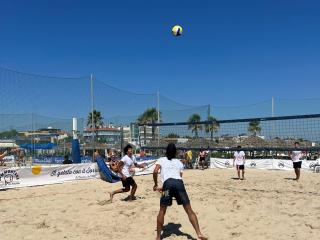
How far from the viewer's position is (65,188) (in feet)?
41.9

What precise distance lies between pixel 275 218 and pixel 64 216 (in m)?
4.01

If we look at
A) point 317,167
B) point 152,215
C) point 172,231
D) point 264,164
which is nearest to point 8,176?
point 152,215

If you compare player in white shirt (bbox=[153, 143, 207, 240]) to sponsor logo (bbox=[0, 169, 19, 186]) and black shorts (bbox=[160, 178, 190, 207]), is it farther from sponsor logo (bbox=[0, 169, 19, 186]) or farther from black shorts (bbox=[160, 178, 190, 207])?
sponsor logo (bbox=[0, 169, 19, 186])

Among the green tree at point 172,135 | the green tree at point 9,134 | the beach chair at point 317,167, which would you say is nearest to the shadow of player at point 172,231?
the green tree at point 172,135

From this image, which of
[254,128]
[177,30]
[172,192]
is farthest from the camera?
[254,128]

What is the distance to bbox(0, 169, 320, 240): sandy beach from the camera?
7051 millimetres

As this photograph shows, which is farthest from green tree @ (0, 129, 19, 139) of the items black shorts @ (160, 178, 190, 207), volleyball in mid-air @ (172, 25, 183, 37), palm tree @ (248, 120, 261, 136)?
black shorts @ (160, 178, 190, 207)

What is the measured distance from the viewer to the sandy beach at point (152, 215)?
7.05 metres

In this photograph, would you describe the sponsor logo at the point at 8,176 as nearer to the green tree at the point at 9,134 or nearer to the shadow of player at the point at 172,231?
the shadow of player at the point at 172,231

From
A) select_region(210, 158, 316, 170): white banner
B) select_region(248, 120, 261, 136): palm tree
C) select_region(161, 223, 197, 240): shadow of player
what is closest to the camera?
select_region(161, 223, 197, 240): shadow of player

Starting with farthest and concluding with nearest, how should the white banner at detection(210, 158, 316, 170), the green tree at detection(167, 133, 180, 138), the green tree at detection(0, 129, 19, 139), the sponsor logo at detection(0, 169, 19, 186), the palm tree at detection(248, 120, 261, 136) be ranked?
the white banner at detection(210, 158, 316, 170) → the green tree at detection(0, 129, 19, 139) → the green tree at detection(167, 133, 180, 138) → the palm tree at detection(248, 120, 261, 136) → the sponsor logo at detection(0, 169, 19, 186)

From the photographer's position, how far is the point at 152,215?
8.20 metres

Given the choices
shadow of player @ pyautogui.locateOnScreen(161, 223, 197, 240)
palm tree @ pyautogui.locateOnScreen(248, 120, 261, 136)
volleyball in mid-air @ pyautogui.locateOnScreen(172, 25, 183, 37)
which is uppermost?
volleyball in mid-air @ pyautogui.locateOnScreen(172, 25, 183, 37)

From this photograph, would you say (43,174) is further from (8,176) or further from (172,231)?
(172,231)
